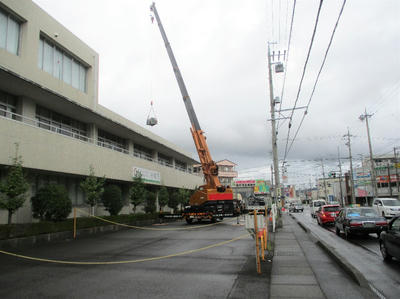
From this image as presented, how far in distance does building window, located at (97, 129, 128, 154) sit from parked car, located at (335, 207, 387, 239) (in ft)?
55.3

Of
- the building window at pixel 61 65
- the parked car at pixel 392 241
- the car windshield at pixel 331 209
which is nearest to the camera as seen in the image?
the parked car at pixel 392 241

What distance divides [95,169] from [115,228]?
13.5 ft

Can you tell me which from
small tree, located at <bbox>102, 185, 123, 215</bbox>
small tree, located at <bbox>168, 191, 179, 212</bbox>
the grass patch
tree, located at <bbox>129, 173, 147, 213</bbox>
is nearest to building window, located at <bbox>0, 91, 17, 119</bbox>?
the grass patch

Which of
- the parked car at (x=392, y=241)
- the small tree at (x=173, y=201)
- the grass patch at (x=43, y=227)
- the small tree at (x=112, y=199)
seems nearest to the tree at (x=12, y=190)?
the grass patch at (x=43, y=227)

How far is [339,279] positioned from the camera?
6996mm

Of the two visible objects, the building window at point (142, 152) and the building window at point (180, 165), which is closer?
the building window at point (142, 152)

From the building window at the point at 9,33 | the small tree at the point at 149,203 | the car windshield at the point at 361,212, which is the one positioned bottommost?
the car windshield at the point at 361,212

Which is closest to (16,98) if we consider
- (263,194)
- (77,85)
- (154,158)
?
(77,85)

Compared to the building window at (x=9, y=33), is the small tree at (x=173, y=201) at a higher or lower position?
lower

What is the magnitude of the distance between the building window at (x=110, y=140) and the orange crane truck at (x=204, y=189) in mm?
6645

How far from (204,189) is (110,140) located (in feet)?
31.6

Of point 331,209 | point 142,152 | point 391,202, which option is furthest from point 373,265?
point 142,152

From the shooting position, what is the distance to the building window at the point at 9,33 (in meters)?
16.7

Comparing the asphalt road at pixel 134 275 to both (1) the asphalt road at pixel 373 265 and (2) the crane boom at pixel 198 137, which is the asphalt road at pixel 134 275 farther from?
(2) the crane boom at pixel 198 137
